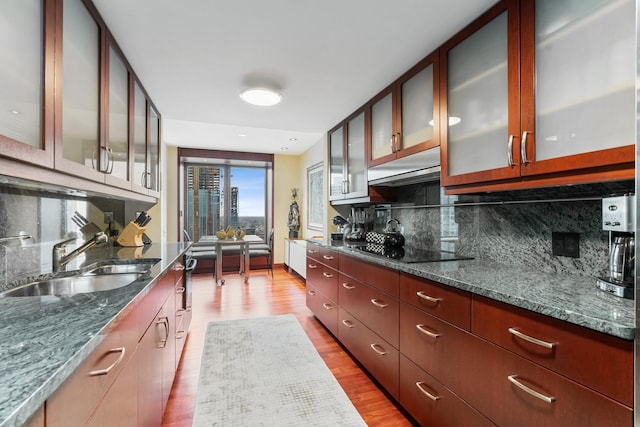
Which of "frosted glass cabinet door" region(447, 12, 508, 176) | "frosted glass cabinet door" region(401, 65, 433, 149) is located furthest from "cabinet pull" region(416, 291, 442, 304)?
"frosted glass cabinet door" region(401, 65, 433, 149)

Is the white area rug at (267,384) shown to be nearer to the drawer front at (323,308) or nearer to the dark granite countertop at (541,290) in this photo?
the drawer front at (323,308)

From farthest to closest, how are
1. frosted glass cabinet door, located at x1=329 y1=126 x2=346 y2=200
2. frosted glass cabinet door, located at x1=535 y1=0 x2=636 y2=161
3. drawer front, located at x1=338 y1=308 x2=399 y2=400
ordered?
frosted glass cabinet door, located at x1=329 y1=126 x2=346 y2=200 < drawer front, located at x1=338 y1=308 x2=399 y2=400 < frosted glass cabinet door, located at x1=535 y1=0 x2=636 y2=161

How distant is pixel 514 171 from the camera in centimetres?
142

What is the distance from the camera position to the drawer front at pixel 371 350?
1.83 metres

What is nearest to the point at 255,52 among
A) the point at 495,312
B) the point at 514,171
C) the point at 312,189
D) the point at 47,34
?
the point at 47,34

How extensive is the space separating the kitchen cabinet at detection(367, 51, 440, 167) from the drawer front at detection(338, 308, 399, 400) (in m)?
1.37

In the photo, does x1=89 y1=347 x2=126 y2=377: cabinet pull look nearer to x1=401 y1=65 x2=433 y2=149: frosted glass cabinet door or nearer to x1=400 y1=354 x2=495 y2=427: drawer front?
x1=400 y1=354 x2=495 y2=427: drawer front

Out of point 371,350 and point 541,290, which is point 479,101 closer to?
point 541,290

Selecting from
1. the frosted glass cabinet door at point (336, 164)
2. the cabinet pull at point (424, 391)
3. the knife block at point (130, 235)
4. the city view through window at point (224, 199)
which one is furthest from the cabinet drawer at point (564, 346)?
the city view through window at point (224, 199)

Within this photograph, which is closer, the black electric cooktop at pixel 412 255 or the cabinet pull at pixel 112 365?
the cabinet pull at pixel 112 365

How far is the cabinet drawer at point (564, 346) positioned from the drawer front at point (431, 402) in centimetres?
37

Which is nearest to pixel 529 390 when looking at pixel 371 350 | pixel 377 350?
pixel 377 350

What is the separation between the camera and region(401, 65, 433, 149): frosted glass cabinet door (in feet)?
6.70

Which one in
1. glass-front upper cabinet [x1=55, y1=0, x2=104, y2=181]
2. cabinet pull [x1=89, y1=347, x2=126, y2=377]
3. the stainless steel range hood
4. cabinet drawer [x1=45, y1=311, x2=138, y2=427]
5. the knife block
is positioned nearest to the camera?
cabinet drawer [x1=45, y1=311, x2=138, y2=427]
